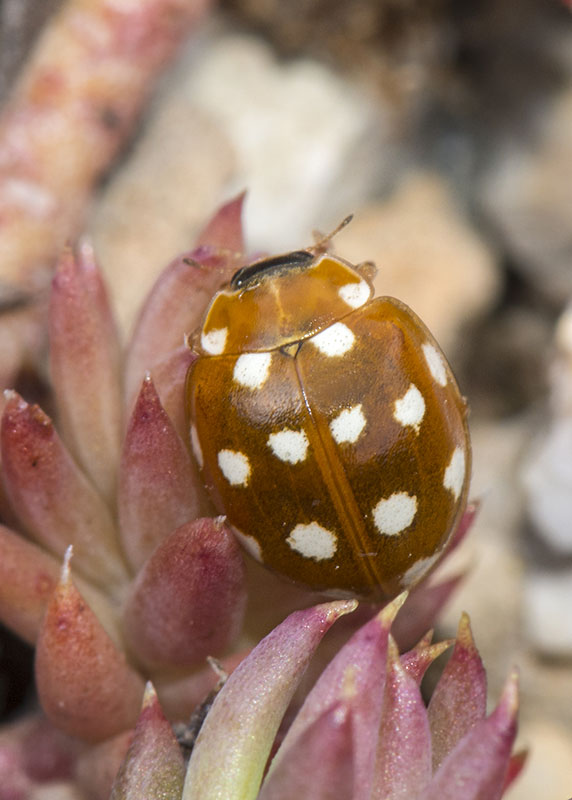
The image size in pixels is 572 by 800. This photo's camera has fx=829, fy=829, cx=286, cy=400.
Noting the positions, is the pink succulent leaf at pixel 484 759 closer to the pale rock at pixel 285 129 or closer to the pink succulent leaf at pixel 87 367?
the pink succulent leaf at pixel 87 367

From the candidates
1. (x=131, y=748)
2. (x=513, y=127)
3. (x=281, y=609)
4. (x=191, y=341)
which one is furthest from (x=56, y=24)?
(x=131, y=748)

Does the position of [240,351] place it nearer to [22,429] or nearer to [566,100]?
[22,429]

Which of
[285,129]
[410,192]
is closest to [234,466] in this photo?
[285,129]

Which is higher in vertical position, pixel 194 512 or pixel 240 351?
pixel 240 351

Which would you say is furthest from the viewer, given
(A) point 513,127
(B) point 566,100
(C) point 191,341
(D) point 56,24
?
(A) point 513,127

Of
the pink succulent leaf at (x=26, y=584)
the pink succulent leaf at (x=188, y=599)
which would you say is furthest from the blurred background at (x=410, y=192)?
the pink succulent leaf at (x=188, y=599)
